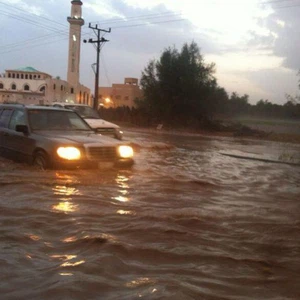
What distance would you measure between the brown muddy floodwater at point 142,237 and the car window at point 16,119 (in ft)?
3.14

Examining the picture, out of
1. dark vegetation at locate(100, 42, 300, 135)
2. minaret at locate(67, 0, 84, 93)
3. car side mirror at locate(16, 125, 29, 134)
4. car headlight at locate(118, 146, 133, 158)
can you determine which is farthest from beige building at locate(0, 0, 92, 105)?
car headlight at locate(118, 146, 133, 158)

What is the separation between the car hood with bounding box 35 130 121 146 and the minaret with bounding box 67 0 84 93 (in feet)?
199

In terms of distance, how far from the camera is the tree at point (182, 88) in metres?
43.2

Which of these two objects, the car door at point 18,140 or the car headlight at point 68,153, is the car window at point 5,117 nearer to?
the car door at point 18,140

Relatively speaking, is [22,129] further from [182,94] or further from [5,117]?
[182,94]

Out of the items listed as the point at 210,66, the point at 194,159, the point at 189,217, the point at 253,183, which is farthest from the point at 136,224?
the point at 210,66

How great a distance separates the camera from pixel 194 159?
A: 16.1m

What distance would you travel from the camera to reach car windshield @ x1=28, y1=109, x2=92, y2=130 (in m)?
10.9

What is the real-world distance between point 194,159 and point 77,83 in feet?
187

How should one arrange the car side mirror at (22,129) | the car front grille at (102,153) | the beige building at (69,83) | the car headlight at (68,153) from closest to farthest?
the car headlight at (68,153) < the car front grille at (102,153) < the car side mirror at (22,129) < the beige building at (69,83)

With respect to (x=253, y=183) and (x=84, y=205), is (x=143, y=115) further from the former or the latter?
(x=84, y=205)

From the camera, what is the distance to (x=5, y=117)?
38.8 feet

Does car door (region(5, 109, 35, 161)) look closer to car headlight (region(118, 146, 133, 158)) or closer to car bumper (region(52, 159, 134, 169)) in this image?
car bumper (region(52, 159, 134, 169))

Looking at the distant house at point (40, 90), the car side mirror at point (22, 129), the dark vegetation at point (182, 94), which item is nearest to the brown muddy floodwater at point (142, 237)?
the car side mirror at point (22, 129)
